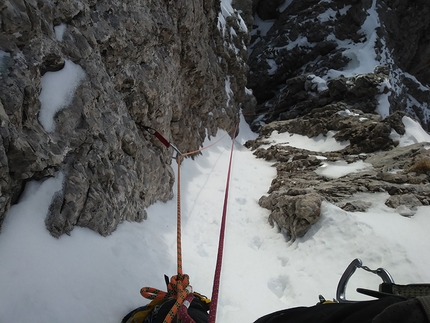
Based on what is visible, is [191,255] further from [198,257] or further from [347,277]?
[347,277]

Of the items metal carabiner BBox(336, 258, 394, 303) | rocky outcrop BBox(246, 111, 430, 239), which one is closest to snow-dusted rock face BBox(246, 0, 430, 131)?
rocky outcrop BBox(246, 111, 430, 239)

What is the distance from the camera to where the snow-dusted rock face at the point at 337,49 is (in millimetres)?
26125

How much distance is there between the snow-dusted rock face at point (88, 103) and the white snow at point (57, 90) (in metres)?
0.01

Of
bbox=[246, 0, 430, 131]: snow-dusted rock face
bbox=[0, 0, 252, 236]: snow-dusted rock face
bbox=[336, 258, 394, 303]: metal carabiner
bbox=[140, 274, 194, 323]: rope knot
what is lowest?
bbox=[246, 0, 430, 131]: snow-dusted rock face

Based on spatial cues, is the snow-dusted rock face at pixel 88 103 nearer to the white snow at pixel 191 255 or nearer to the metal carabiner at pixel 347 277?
the white snow at pixel 191 255

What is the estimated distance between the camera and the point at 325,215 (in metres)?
4.70

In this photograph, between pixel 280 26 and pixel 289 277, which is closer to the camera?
pixel 289 277

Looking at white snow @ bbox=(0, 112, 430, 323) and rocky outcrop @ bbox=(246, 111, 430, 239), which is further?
rocky outcrop @ bbox=(246, 111, 430, 239)

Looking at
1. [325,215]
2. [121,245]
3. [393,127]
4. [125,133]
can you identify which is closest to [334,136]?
[393,127]

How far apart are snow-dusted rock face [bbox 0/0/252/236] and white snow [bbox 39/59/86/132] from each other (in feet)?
0.04

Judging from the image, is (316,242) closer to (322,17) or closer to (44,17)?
(44,17)

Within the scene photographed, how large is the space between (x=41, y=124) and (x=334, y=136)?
12578 mm

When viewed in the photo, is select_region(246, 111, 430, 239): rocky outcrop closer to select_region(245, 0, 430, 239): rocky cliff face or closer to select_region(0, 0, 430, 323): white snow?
select_region(245, 0, 430, 239): rocky cliff face

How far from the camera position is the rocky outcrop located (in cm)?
496
